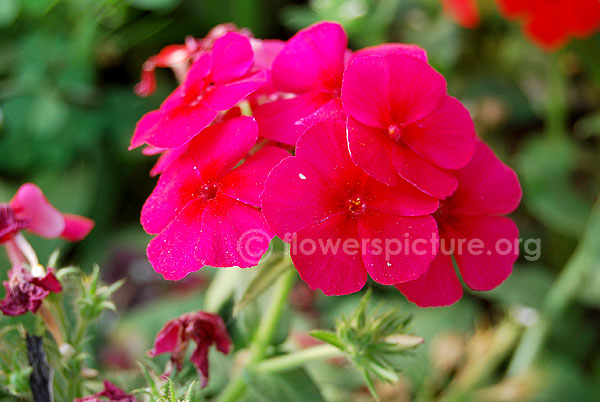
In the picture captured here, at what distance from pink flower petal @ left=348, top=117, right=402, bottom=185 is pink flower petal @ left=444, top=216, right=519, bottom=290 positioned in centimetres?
11

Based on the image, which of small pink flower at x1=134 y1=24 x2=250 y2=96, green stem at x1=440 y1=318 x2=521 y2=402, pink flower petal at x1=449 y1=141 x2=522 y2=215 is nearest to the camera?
pink flower petal at x1=449 y1=141 x2=522 y2=215

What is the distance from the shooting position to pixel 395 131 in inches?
21.9

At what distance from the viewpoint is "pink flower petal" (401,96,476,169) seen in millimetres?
557

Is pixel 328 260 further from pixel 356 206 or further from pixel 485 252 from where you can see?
pixel 485 252

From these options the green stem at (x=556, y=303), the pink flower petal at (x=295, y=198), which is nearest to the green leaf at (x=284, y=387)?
the pink flower petal at (x=295, y=198)

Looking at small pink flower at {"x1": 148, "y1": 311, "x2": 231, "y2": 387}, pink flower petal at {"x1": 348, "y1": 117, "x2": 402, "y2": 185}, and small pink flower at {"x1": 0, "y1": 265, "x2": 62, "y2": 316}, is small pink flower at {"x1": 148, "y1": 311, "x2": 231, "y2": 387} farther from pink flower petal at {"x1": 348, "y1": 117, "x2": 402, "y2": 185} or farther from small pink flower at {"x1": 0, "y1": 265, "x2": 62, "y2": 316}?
pink flower petal at {"x1": 348, "y1": 117, "x2": 402, "y2": 185}

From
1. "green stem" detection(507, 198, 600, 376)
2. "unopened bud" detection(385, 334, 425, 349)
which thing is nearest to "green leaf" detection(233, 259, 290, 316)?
"unopened bud" detection(385, 334, 425, 349)

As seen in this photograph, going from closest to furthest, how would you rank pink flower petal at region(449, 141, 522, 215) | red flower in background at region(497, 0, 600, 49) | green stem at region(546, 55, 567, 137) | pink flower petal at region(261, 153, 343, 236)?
pink flower petal at region(261, 153, 343, 236) → pink flower petal at region(449, 141, 522, 215) → red flower in background at region(497, 0, 600, 49) → green stem at region(546, 55, 567, 137)

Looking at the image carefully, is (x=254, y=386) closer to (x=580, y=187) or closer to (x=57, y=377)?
(x=57, y=377)

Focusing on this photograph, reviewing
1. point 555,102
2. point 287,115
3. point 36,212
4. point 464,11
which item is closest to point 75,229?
point 36,212

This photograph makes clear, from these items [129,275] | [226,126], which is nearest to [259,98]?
[226,126]

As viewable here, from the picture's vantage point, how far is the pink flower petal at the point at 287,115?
54 centimetres

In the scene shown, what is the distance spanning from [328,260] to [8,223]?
1.02 feet

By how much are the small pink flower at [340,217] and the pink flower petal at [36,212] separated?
0.26 metres
